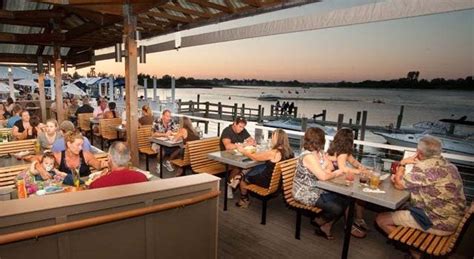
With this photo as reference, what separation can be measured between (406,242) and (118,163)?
8.15 ft

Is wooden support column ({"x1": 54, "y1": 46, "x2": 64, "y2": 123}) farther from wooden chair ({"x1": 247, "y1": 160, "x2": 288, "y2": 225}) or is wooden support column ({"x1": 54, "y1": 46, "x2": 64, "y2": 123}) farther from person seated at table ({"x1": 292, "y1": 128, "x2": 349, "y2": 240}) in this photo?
person seated at table ({"x1": 292, "y1": 128, "x2": 349, "y2": 240})

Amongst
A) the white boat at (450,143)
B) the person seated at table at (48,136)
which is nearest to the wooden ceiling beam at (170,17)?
the person seated at table at (48,136)

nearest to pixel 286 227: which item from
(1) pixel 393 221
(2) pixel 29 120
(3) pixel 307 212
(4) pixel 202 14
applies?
(3) pixel 307 212

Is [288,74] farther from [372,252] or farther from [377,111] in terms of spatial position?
[372,252]

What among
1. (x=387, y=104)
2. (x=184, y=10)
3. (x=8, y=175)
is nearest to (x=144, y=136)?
(x=184, y=10)

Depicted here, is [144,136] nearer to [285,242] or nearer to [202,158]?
[202,158]

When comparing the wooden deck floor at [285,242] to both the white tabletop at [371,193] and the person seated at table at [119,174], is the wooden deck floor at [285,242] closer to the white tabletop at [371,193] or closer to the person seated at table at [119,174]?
the white tabletop at [371,193]

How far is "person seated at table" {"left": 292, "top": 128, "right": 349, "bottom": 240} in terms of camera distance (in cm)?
314

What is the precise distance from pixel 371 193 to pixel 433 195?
0.49 metres

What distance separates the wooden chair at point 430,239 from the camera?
7.54 ft

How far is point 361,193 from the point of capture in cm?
276

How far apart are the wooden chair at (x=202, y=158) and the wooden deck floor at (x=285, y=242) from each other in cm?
79

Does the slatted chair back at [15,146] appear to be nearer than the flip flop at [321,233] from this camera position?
No

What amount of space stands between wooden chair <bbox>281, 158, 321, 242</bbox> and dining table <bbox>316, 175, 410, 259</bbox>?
0.30 m
